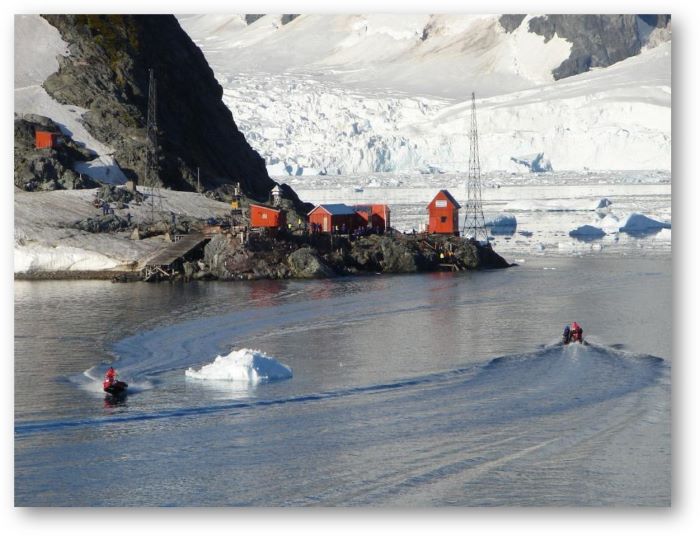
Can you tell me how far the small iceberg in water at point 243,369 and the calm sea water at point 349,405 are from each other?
451mm

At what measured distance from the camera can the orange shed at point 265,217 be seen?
156ft

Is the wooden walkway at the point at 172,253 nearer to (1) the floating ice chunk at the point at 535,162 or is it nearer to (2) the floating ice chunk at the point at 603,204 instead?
(2) the floating ice chunk at the point at 603,204

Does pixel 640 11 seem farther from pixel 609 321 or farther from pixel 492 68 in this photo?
pixel 492 68

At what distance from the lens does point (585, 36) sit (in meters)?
100

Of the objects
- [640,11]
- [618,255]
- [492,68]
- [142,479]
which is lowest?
[142,479]

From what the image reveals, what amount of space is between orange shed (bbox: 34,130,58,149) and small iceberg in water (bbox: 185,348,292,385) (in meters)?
26.7

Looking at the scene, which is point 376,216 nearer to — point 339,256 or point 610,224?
point 339,256

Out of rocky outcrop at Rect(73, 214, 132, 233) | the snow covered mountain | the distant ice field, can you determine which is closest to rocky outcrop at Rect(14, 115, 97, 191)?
rocky outcrop at Rect(73, 214, 132, 233)

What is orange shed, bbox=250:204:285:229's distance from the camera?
4766 centimetres

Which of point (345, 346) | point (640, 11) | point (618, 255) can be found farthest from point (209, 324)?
point (618, 255)

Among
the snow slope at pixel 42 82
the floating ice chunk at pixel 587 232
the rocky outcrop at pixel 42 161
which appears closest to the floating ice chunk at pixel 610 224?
the floating ice chunk at pixel 587 232

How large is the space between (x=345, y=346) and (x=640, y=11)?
11531 mm

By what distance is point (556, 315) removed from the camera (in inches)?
1344

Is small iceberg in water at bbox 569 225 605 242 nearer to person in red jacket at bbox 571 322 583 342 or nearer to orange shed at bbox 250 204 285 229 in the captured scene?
orange shed at bbox 250 204 285 229
